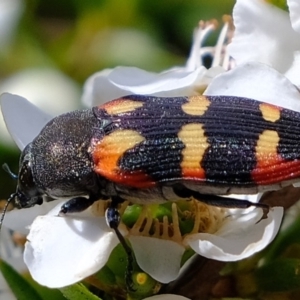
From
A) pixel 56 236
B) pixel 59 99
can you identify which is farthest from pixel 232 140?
pixel 59 99

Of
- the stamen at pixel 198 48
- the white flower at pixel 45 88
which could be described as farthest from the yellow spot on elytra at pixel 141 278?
the white flower at pixel 45 88

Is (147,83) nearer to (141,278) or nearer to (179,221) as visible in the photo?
(179,221)

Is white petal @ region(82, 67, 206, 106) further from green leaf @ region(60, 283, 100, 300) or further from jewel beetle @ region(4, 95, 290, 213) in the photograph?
green leaf @ region(60, 283, 100, 300)

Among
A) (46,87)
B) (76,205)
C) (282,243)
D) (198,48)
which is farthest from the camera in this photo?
(46,87)

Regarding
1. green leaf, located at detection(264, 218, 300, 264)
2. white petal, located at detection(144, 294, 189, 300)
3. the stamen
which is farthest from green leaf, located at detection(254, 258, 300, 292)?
the stamen

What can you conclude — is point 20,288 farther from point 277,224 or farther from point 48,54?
point 48,54

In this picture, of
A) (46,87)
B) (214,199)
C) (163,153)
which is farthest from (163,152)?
(46,87)
